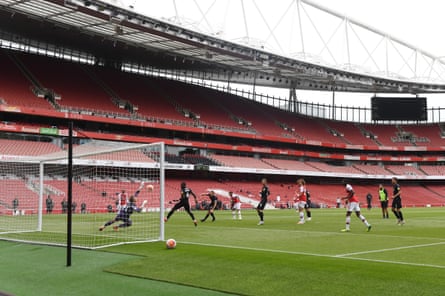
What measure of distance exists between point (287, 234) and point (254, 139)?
50.8 meters

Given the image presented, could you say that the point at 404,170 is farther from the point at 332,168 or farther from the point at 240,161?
the point at 240,161

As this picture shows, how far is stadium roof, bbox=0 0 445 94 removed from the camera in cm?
4044

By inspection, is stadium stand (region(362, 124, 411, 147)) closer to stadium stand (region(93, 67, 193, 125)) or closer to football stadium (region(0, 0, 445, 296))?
football stadium (region(0, 0, 445, 296))

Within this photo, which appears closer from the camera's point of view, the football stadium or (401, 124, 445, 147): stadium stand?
the football stadium

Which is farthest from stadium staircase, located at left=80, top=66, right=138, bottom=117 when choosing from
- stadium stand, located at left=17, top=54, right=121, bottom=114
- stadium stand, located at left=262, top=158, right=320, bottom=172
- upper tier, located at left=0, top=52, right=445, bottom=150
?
stadium stand, located at left=262, top=158, right=320, bottom=172

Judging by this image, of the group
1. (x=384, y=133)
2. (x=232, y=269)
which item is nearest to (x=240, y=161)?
(x=384, y=133)

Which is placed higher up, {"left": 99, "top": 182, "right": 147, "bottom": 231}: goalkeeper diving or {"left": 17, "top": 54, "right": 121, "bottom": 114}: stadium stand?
{"left": 17, "top": 54, "right": 121, "bottom": 114}: stadium stand

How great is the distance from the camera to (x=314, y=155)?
7612 cm

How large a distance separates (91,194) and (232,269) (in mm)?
14860

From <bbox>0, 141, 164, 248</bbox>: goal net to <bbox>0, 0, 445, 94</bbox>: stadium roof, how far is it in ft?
53.4

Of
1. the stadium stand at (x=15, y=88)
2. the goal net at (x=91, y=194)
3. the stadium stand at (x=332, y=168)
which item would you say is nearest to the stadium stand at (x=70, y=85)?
the stadium stand at (x=15, y=88)

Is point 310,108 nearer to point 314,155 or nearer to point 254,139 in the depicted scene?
point 314,155

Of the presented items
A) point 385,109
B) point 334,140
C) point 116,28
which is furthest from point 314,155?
point 116,28

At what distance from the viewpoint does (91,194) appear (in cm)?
2375
